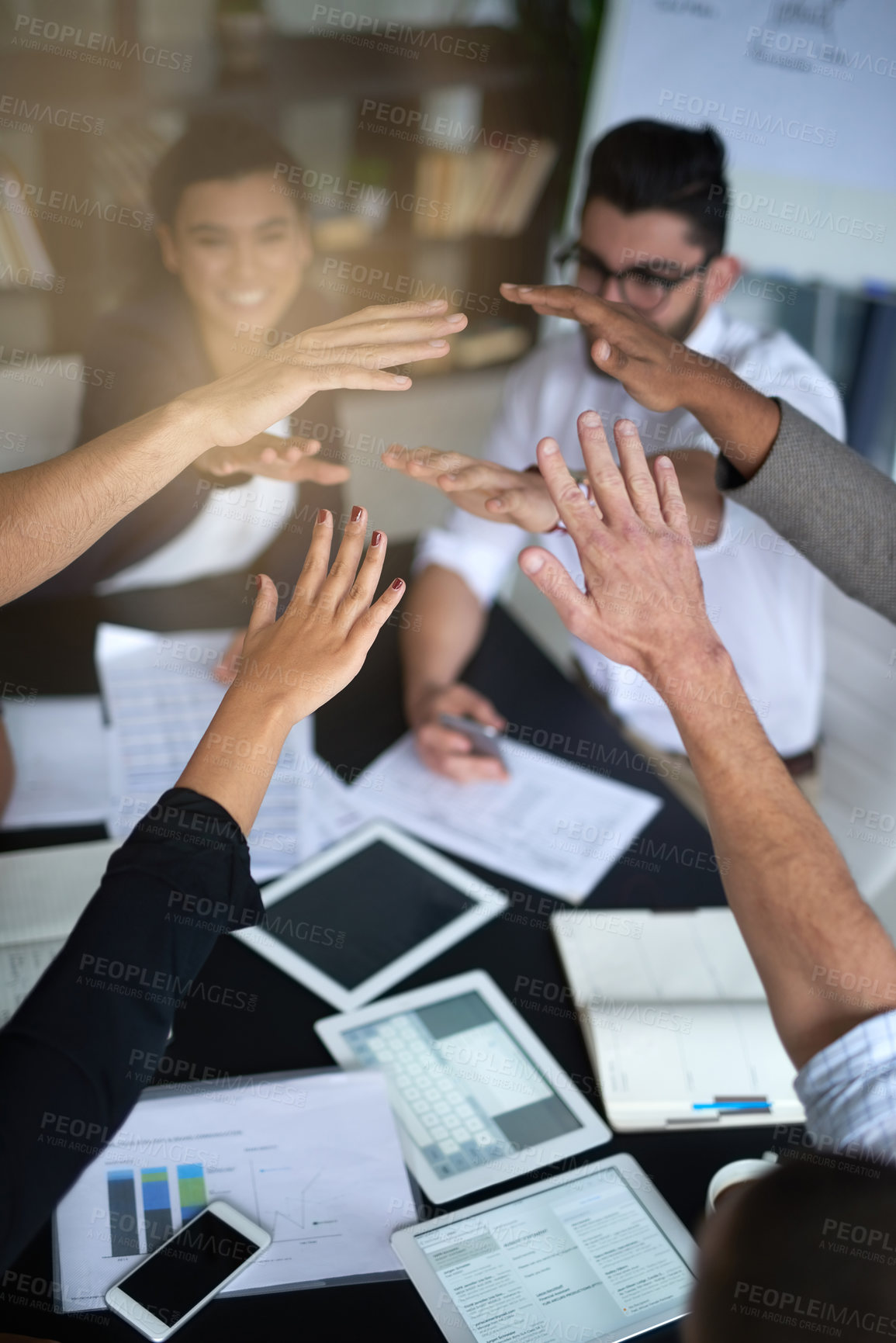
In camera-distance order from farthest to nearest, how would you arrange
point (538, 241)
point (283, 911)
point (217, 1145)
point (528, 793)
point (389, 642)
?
point (538, 241) < point (389, 642) < point (528, 793) < point (283, 911) < point (217, 1145)

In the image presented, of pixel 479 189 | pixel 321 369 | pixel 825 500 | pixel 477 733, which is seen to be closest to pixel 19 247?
pixel 321 369

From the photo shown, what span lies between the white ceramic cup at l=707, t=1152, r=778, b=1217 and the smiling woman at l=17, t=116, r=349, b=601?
759mm

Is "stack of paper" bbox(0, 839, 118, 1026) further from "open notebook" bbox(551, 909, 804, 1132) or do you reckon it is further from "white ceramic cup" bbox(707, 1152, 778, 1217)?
"white ceramic cup" bbox(707, 1152, 778, 1217)

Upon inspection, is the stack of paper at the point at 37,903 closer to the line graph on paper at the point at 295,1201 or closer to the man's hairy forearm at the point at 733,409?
the line graph on paper at the point at 295,1201

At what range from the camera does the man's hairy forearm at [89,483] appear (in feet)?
2.84

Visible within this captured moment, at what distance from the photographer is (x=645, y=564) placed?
87cm

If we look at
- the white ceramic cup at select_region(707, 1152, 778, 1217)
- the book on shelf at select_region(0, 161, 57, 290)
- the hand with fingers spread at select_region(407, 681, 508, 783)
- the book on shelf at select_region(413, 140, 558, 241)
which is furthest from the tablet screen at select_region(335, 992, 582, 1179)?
the book on shelf at select_region(413, 140, 558, 241)

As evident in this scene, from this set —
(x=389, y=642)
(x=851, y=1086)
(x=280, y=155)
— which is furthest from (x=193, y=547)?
(x=851, y=1086)

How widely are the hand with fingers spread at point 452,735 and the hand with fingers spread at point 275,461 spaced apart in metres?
0.49

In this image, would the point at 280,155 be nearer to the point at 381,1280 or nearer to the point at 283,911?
the point at 283,911

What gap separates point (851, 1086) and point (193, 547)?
114 cm

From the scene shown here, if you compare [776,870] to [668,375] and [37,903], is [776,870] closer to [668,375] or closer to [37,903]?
[668,375]

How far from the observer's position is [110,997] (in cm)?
68

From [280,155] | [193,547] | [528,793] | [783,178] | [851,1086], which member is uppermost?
[783,178]
